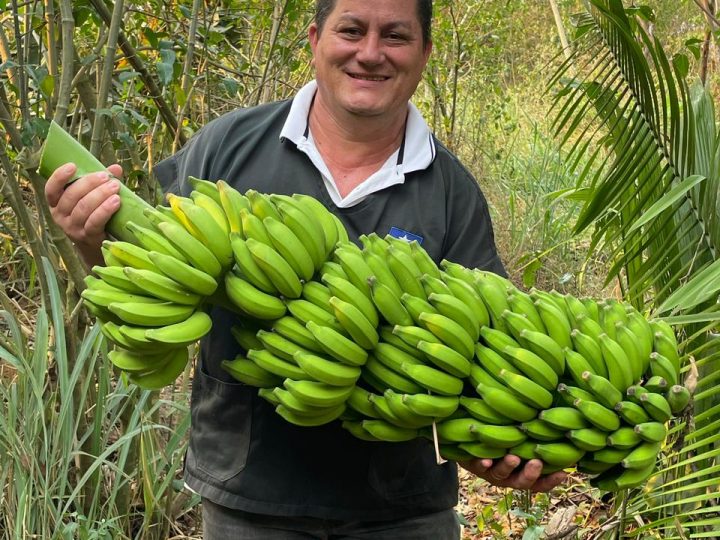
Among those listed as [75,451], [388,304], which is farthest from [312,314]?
[75,451]

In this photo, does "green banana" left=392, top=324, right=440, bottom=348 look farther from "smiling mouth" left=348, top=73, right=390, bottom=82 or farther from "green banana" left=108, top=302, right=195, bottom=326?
"smiling mouth" left=348, top=73, right=390, bottom=82

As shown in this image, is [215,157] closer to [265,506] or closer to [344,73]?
[344,73]

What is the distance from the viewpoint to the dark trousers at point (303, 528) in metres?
2.31

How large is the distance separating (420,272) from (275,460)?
0.72 metres

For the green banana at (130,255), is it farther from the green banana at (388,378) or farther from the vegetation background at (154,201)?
the vegetation background at (154,201)

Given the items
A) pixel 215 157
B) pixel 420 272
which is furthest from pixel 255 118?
pixel 420 272

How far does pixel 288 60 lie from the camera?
5098 mm

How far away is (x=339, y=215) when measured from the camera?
2373 mm

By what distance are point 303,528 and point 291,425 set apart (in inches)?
11.0

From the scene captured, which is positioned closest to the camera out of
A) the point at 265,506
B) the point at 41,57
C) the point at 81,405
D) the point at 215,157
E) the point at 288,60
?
the point at 265,506

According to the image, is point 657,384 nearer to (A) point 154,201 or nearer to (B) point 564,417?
(B) point 564,417

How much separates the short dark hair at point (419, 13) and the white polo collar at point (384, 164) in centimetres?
22

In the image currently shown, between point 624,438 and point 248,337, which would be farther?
point 248,337

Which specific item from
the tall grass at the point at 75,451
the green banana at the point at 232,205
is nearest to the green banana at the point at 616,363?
the green banana at the point at 232,205
